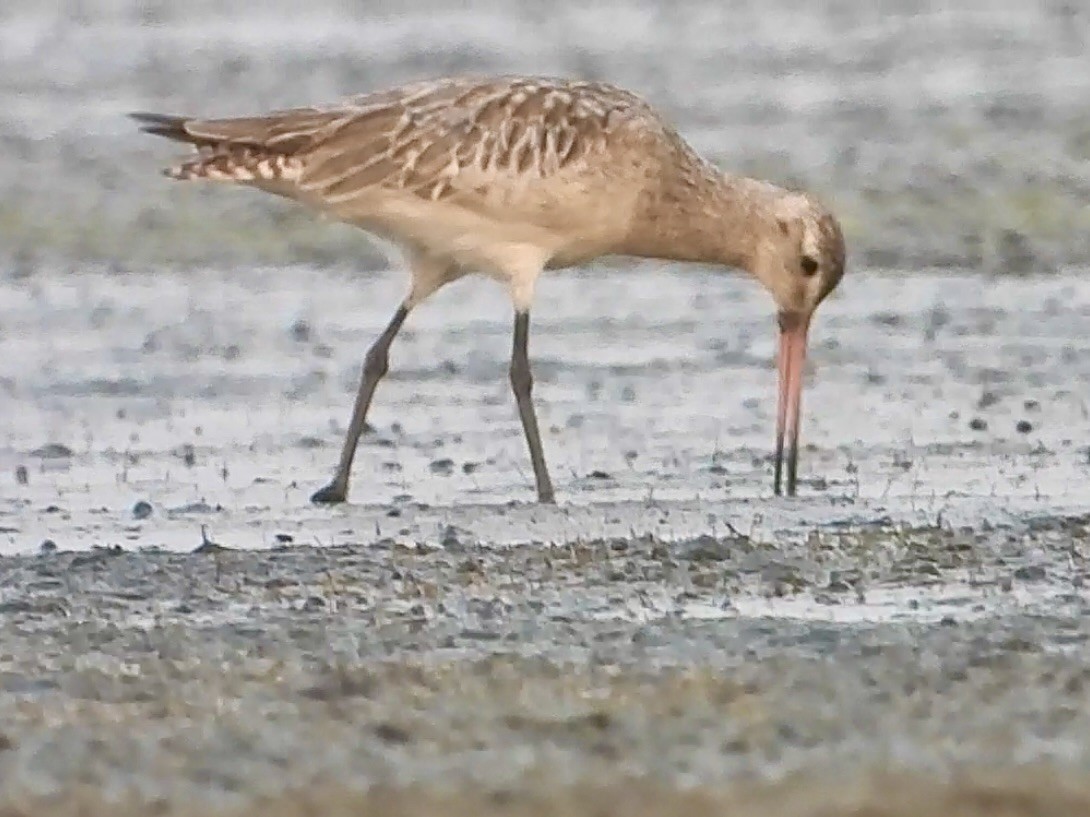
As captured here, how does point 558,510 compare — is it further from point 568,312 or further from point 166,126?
point 568,312

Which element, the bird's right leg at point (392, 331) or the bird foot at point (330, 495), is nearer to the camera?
the bird foot at point (330, 495)

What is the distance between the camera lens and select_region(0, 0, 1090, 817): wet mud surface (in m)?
5.88

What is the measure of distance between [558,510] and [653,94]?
12579 mm

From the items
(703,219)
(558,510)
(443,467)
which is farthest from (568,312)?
(558,510)

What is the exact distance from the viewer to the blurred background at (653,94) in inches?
639

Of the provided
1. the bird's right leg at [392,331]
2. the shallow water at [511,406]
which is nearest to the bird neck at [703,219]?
the shallow water at [511,406]

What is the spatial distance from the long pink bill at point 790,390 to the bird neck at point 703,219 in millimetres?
301

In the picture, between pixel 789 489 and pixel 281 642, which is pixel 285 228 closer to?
pixel 789 489

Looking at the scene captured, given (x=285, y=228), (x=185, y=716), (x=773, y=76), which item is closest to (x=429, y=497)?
(x=185, y=716)

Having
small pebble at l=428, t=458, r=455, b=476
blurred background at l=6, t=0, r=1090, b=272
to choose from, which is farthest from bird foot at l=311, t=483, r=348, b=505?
blurred background at l=6, t=0, r=1090, b=272

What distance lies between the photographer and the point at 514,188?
10.8 m

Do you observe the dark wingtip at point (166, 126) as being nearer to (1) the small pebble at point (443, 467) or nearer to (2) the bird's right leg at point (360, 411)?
(2) the bird's right leg at point (360, 411)

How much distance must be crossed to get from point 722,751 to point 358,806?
2.56 feet

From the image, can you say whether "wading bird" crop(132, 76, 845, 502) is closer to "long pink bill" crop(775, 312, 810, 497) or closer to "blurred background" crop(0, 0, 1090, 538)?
"long pink bill" crop(775, 312, 810, 497)
